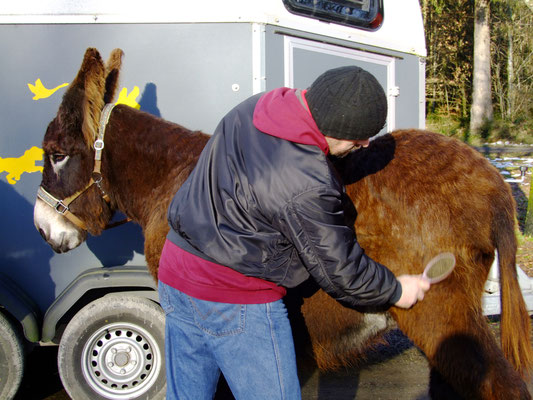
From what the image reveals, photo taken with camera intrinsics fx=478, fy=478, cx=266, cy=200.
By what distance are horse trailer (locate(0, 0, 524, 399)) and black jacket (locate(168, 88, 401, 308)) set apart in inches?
57.3

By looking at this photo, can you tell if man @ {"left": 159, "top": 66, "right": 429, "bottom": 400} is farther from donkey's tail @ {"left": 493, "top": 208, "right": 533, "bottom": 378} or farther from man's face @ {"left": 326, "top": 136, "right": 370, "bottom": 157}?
donkey's tail @ {"left": 493, "top": 208, "right": 533, "bottom": 378}

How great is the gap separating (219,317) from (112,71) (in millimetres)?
1857

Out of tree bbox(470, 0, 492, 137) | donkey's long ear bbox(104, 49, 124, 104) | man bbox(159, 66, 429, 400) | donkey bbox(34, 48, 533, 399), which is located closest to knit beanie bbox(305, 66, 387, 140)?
man bbox(159, 66, 429, 400)

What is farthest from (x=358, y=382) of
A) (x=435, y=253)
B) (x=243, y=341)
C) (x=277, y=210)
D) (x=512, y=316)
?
(x=277, y=210)

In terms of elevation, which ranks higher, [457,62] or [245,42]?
[457,62]

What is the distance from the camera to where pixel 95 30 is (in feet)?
10.5

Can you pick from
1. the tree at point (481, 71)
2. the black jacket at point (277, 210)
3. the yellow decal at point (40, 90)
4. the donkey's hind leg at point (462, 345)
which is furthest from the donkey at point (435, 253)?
the tree at point (481, 71)

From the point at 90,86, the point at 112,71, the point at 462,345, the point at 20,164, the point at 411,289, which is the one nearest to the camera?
the point at 411,289

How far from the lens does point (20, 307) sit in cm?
312

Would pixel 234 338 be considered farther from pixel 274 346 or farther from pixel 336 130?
pixel 336 130

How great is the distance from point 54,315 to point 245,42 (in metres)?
2.19

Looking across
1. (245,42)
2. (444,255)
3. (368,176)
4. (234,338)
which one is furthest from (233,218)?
(245,42)

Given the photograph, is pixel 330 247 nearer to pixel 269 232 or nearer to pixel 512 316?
pixel 269 232

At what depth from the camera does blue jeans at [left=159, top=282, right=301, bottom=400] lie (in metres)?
1.83
